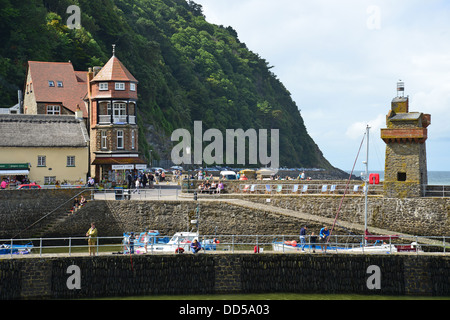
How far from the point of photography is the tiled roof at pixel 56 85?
65.9 metres

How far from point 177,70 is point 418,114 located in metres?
103

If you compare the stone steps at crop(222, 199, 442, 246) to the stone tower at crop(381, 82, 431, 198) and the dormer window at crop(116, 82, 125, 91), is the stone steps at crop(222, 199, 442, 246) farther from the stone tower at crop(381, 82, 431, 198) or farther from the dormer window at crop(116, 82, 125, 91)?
the dormer window at crop(116, 82, 125, 91)

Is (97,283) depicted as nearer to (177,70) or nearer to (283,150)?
(177,70)

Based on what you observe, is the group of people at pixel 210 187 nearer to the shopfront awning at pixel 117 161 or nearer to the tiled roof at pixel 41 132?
the shopfront awning at pixel 117 161

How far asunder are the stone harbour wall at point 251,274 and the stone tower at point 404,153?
43.8ft

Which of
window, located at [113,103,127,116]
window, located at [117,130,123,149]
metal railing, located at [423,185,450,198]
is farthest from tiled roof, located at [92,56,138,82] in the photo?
metal railing, located at [423,185,450,198]

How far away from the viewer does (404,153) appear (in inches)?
1615

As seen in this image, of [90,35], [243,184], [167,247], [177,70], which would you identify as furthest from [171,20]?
[167,247]

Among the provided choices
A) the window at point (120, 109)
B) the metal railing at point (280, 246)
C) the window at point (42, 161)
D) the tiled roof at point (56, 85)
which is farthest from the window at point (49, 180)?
the tiled roof at point (56, 85)

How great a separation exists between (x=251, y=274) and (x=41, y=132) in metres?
28.5

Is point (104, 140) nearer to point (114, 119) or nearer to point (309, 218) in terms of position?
point (114, 119)

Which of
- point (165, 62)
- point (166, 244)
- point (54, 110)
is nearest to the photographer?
point (166, 244)

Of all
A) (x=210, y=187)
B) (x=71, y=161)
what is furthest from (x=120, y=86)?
(x=210, y=187)

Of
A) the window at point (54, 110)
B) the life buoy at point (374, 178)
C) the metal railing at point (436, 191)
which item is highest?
the window at point (54, 110)
